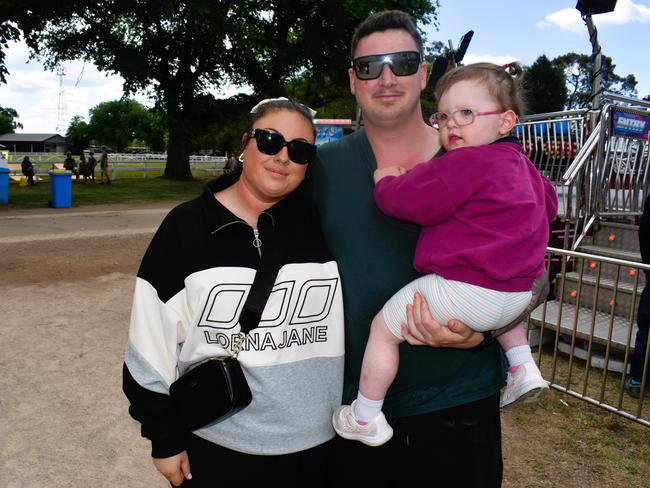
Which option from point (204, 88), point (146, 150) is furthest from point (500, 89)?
point (146, 150)

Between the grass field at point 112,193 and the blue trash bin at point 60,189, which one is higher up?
the blue trash bin at point 60,189

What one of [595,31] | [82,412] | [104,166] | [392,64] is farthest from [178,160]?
[392,64]

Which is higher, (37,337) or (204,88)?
(204,88)

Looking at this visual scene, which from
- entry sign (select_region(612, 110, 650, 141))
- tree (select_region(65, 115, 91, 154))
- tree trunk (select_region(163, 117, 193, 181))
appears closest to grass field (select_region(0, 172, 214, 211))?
tree trunk (select_region(163, 117, 193, 181))

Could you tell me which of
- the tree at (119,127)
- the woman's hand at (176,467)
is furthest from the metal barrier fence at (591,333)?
the tree at (119,127)

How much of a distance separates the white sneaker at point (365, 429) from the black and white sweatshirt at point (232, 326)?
79 millimetres

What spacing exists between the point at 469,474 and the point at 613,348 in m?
4.06

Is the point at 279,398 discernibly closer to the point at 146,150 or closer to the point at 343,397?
the point at 343,397

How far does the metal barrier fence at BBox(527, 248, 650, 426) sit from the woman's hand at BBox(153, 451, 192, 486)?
140 inches

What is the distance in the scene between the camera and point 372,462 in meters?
2.08

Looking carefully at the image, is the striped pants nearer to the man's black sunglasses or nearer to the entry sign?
the man's black sunglasses

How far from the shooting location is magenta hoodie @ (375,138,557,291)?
1753 millimetres

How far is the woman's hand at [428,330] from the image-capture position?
70.9 inches

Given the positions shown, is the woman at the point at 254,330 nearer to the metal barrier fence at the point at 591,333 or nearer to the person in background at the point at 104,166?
the metal barrier fence at the point at 591,333
